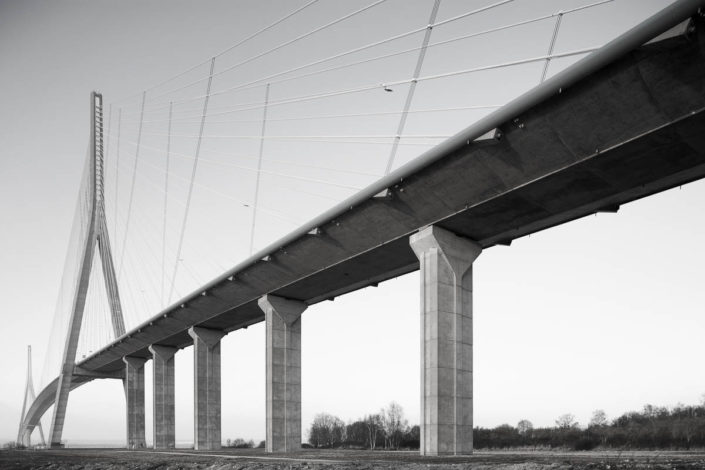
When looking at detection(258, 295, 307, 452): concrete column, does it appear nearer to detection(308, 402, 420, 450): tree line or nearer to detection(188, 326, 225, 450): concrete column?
detection(188, 326, 225, 450): concrete column

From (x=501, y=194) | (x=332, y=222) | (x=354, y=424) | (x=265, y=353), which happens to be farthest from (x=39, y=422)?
(x=501, y=194)

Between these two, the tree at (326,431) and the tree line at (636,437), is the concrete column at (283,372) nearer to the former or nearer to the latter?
the tree line at (636,437)

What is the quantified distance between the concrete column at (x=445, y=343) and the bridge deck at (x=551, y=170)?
1031 millimetres

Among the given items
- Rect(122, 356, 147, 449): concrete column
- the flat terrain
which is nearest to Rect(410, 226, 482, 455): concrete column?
the flat terrain

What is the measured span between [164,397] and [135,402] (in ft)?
43.3

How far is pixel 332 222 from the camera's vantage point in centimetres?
3083

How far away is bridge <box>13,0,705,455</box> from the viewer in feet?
61.1

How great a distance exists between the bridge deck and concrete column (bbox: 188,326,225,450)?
18.2 m

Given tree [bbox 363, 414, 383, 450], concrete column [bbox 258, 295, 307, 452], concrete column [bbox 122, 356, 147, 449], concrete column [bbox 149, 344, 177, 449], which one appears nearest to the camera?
concrete column [bbox 258, 295, 307, 452]

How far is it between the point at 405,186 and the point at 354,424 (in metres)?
72.6

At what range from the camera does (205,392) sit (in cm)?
5181

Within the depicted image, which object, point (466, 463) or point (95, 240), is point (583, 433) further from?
point (95, 240)

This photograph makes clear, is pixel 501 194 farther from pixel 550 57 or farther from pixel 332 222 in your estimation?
pixel 332 222

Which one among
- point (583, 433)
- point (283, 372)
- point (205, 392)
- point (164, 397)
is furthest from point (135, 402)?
point (583, 433)
